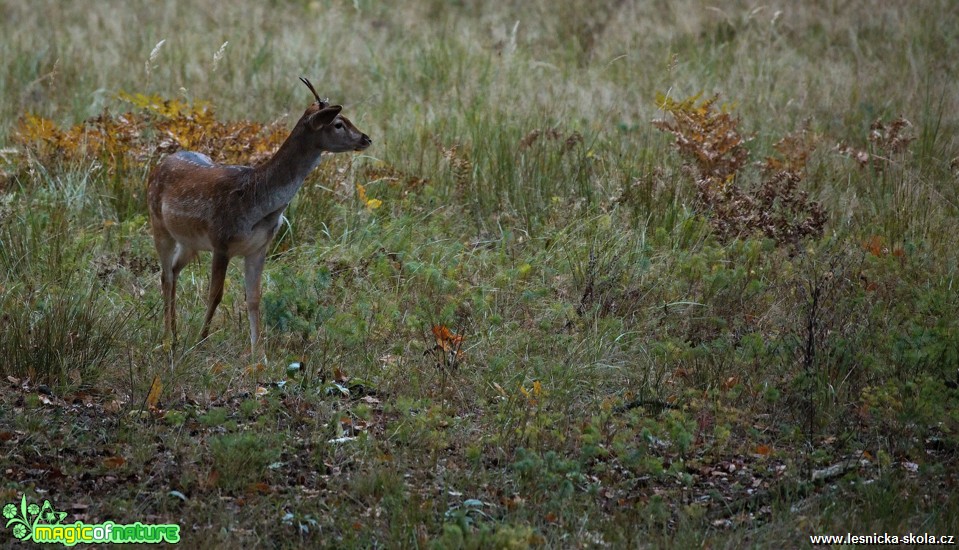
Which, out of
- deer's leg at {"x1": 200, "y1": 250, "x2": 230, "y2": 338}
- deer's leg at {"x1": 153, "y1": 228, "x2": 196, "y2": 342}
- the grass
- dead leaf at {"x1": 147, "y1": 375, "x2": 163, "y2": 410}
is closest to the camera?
the grass

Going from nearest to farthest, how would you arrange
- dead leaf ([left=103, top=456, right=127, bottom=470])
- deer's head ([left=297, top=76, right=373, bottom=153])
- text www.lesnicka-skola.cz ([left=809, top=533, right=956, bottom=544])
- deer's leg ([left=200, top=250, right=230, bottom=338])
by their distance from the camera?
text www.lesnicka-skola.cz ([left=809, top=533, right=956, bottom=544]) < dead leaf ([left=103, top=456, right=127, bottom=470]) < deer's head ([left=297, top=76, right=373, bottom=153]) < deer's leg ([left=200, top=250, right=230, bottom=338])

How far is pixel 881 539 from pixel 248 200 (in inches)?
155

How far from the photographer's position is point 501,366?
623 centimetres

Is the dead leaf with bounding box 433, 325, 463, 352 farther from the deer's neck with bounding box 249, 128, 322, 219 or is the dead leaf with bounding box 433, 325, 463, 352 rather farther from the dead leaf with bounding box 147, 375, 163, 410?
the dead leaf with bounding box 147, 375, 163, 410

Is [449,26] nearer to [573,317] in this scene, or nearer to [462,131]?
[462,131]

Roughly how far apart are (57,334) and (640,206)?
4149 mm

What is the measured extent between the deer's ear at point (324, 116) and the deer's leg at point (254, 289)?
87 centimetres

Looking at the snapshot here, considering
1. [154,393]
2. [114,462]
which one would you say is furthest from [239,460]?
[154,393]

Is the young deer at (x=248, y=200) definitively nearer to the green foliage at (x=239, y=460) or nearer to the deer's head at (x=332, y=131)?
the deer's head at (x=332, y=131)

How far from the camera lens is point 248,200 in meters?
6.68

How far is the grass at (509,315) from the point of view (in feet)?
16.4

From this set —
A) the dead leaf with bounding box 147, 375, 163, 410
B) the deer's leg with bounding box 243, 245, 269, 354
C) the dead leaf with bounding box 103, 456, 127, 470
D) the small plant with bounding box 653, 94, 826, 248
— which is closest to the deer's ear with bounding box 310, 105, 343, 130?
the deer's leg with bounding box 243, 245, 269, 354

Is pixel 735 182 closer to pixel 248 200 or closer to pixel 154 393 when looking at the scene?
pixel 248 200

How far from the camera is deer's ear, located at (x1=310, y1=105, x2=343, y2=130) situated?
21.2 ft
